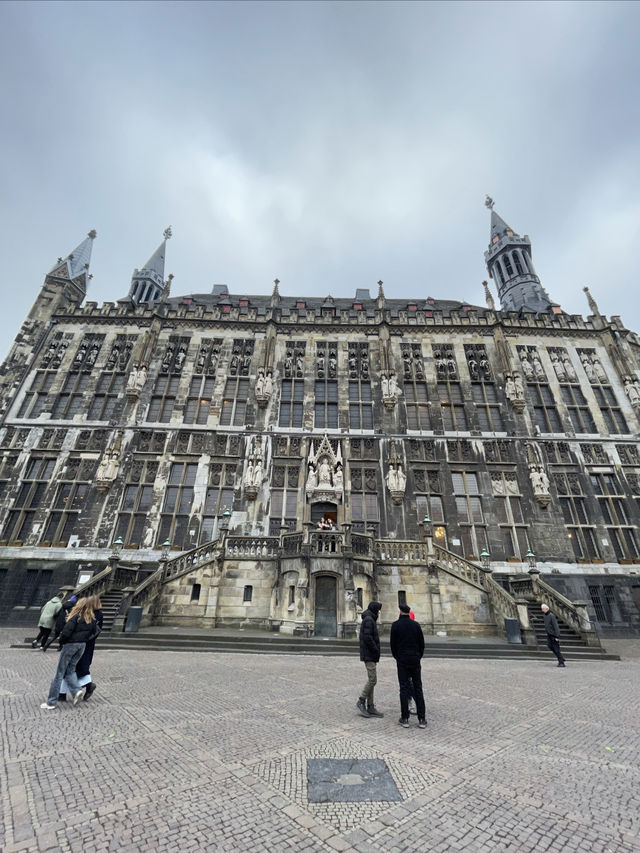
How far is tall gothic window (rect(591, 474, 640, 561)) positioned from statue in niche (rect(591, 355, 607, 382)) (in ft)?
24.4

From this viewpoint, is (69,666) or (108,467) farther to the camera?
(108,467)

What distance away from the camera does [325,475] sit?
22.3 metres

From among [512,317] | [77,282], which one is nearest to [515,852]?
[512,317]

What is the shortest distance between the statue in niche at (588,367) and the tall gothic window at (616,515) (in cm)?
736

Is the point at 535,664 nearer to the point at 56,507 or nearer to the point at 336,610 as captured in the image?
the point at 336,610

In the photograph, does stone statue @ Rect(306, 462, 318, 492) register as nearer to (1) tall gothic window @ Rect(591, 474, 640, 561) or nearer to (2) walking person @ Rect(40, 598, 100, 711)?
(2) walking person @ Rect(40, 598, 100, 711)

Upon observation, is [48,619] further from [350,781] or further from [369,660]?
[350,781]

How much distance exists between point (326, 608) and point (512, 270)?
135 feet

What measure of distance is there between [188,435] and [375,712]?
20648 mm

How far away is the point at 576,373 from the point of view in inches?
1052

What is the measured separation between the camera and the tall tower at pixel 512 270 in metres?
38.1

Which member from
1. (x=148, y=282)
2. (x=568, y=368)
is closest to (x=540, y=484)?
(x=568, y=368)

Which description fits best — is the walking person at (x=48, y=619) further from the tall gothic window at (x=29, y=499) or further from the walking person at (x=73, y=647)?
the tall gothic window at (x=29, y=499)

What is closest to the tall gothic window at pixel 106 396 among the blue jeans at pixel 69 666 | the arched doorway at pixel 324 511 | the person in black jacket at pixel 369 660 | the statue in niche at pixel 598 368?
the arched doorway at pixel 324 511
